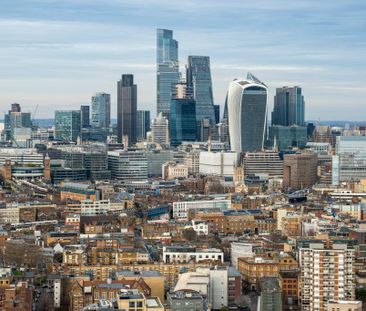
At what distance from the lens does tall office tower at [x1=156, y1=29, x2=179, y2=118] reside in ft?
346

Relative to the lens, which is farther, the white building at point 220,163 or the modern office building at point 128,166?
the white building at point 220,163

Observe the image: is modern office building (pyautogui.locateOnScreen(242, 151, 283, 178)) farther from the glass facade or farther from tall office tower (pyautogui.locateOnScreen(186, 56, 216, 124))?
tall office tower (pyautogui.locateOnScreen(186, 56, 216, 124))

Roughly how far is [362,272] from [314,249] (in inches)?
123

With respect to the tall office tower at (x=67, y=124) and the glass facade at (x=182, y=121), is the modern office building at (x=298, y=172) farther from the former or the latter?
the tall office tower at (x=67, y=124)

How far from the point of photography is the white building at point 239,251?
29.7 m

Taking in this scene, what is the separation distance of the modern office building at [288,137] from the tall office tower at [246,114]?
792 centimetres

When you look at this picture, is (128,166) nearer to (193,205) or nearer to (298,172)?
(298,172)

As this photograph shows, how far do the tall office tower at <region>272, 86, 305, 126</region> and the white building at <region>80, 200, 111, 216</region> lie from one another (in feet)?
191

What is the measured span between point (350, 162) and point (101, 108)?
184 feet

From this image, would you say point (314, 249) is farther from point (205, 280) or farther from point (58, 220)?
point (58, 220)

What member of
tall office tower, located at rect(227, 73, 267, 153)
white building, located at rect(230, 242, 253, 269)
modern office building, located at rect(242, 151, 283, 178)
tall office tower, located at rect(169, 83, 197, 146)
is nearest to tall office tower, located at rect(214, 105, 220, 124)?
tall office tower, located at rect(169, 83, 197, 146)

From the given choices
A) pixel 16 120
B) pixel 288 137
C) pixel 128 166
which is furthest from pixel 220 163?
pixel 16 120

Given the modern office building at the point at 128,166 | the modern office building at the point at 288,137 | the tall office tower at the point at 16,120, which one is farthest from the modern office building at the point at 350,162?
the tall office tower at the point at 16,120

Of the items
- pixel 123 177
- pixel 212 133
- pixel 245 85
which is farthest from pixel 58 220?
pixel 212 133
